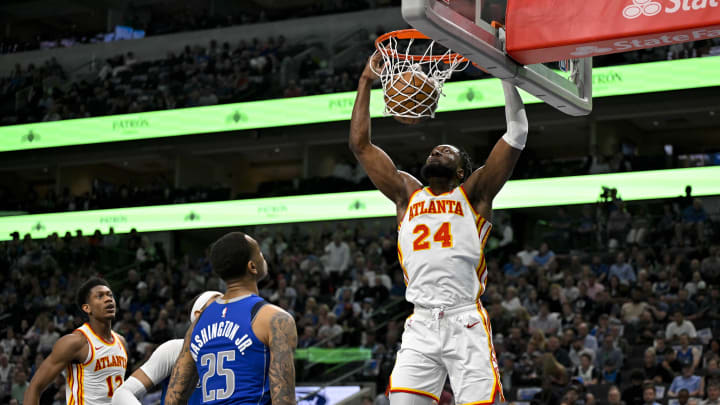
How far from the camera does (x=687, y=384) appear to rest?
→ 11.0 meters

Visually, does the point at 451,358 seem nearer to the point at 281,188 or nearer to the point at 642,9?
the point at 642,9

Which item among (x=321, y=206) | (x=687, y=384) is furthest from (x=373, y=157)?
(x=321, y=206)

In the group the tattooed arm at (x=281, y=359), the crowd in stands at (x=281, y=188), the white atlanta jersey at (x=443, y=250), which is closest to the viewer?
the tattooed arm at (x=281, y=359)

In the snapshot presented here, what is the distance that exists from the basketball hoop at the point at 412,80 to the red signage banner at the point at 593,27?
1.35 feet

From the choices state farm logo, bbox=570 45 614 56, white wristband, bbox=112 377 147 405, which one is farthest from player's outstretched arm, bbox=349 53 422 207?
white wristband, bbox=112 377 147 405

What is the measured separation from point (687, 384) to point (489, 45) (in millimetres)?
7651

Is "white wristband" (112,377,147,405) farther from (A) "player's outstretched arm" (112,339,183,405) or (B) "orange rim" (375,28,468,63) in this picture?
(B) "orange rim" (375,28,468,63)

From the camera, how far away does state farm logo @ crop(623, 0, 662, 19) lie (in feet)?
15.1

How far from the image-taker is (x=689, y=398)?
10.6m

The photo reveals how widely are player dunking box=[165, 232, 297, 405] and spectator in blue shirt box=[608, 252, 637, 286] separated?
11587 mm

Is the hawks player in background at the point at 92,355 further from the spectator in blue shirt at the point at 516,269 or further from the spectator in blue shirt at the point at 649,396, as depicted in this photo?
the spectator in blue shirt at the point at 516,269

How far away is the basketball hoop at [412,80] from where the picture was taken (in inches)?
199

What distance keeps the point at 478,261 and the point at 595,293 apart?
9.80 meters

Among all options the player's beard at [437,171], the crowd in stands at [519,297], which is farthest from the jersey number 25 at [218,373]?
the crowd in stands at [519,297]
